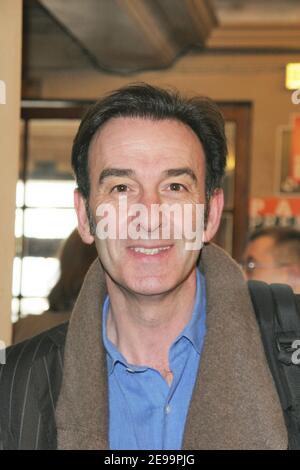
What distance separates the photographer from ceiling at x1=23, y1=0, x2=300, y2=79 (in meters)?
4.85

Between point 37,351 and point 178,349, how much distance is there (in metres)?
0.25

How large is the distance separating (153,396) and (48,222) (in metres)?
4.32

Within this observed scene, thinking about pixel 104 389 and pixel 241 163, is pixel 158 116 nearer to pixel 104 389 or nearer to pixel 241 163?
pixel 104 389

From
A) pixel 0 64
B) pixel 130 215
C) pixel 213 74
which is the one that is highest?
pixel 213 74

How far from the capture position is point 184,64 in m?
6.05

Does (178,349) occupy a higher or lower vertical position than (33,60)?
lower

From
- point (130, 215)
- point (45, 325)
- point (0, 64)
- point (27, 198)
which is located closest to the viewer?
point (130, 215)

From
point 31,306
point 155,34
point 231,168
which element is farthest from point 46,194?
point 155,34

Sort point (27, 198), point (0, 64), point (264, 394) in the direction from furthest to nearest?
point (27, 198) → point (0, 64) → point (264, 394)

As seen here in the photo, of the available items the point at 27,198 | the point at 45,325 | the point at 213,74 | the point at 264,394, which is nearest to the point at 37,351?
the point at 264,394

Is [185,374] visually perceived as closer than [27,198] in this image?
Yes

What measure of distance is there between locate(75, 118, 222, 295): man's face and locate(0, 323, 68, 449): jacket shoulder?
7.2 inches

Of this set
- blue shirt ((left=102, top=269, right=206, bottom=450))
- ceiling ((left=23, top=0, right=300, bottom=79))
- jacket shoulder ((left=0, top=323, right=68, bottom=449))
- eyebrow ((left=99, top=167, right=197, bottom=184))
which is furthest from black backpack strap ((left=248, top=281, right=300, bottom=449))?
ceiling ((left=23, top=0, right=300, bottom=79))

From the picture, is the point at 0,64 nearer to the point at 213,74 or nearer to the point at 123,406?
the point at 123,406
